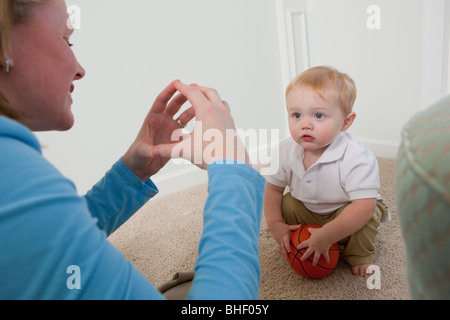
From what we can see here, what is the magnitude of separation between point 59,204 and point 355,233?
38.0 inches

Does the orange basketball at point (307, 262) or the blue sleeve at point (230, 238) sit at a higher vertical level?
the blue sleeve at point (230, 238)

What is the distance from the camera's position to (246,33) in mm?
2064

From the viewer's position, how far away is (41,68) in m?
0.64

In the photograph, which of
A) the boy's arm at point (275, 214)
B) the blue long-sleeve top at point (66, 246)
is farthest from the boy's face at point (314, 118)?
the blue long-sleeve top at point (66, 246)

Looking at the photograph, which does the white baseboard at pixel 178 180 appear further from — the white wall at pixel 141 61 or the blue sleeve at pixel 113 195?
the blue sleeve at pixel 113 195

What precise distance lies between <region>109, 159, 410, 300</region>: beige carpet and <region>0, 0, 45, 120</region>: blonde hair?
0.82m

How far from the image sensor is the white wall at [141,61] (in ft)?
5.46

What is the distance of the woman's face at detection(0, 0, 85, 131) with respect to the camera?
1.97 feet

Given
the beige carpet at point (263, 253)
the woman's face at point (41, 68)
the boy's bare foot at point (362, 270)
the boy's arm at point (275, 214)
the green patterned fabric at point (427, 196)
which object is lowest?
the beige carpet at point (263, 253)

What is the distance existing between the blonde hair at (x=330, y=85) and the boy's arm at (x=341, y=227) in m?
0.30

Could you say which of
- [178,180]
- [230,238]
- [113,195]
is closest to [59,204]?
[230,238]

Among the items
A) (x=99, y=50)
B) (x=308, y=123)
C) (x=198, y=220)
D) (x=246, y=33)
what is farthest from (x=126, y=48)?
(x=308, y=123)
